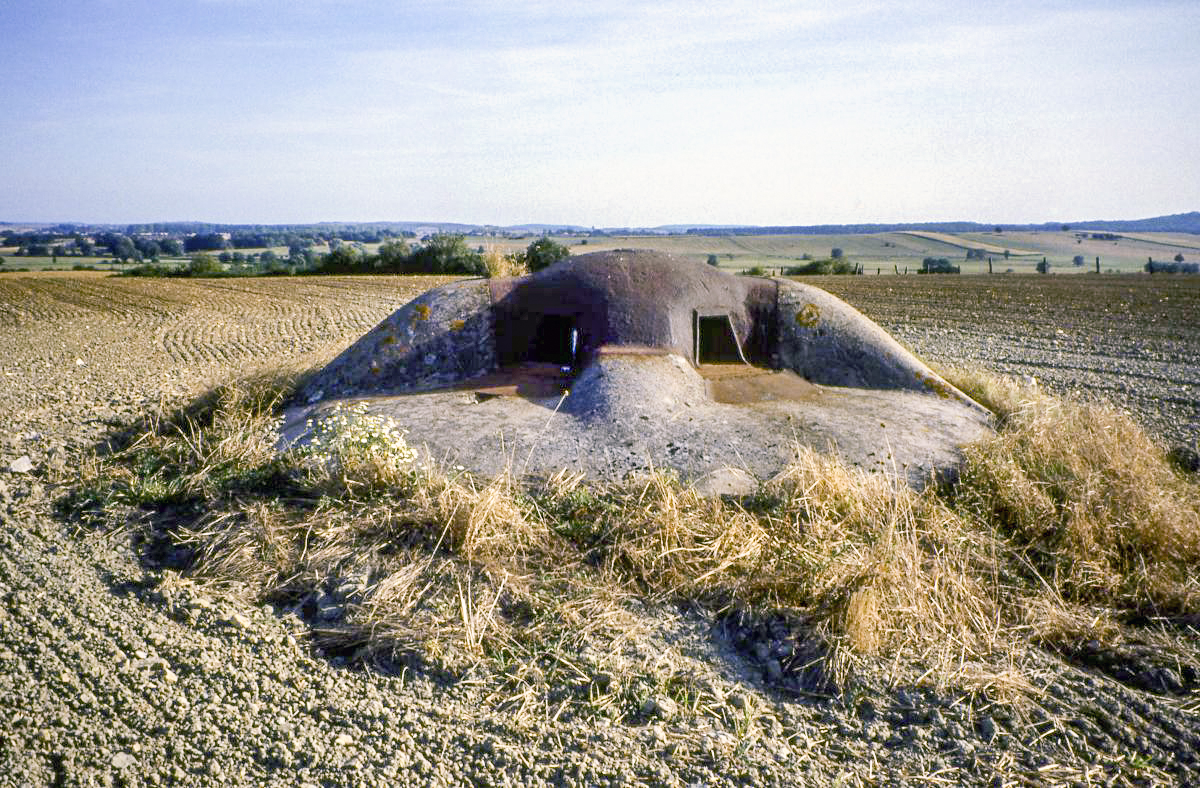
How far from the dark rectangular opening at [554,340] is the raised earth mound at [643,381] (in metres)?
0.01

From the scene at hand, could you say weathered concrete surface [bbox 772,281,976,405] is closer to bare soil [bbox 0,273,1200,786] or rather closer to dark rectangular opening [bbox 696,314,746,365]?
dark rectangular opening [bbox 696,314,746,365]

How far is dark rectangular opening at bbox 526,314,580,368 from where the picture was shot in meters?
6.54

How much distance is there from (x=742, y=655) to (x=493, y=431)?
Result: 2356 millimetres

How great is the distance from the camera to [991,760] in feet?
10.1

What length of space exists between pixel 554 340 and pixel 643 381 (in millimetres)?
1116

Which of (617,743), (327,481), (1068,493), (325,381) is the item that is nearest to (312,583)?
(327,481)

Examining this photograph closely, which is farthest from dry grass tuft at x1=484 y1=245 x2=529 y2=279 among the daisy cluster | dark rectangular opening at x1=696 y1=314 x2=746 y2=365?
the daisy cluster

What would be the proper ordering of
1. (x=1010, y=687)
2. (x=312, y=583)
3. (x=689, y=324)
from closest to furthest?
(x=1010, y=687), (x=312, y=583), (x=689, y=324)

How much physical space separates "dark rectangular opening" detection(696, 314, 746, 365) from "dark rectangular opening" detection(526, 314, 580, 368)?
107 centimetres

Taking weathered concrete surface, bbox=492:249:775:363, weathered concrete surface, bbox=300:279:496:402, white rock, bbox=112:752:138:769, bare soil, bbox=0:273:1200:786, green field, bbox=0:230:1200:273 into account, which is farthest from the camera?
green field, bbox=0:230:1200:273

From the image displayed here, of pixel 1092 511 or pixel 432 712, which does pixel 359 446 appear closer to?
pixel 432 712

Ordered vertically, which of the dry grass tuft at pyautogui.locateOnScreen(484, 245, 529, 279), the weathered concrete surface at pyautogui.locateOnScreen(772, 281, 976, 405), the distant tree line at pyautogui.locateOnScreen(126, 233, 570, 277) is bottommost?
the weathered concrete surface at pyautogui.locateOnScreen(772, 281, 976, 405)

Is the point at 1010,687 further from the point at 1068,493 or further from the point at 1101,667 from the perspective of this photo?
the point at 1068,493

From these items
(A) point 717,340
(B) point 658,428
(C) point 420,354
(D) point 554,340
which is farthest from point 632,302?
(C) point 420,354
